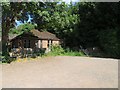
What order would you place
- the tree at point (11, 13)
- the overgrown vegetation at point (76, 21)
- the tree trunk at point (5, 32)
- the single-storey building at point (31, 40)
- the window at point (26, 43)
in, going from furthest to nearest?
1. the window at point (26, 43)
2. the single-storey building at point (31, 40)
3. the tree trunk at point (5, 32)
4. the overgrown vegetation at point (76, 21)
5. the tree at point (11, 13)

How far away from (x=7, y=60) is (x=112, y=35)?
627 inches

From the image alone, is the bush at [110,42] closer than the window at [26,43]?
Yes

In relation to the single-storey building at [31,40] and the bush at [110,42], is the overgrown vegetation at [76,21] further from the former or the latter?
the single-storey building at [31,40]

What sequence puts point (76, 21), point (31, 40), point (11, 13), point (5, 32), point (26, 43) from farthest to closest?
point (76, 21) < point (26, 43) < point (31, 40) < point (5, 32) < point (11, 13)

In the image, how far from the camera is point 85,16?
38.8 metres

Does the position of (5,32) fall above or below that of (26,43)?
above

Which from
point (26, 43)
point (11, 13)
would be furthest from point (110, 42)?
point (11, 13)

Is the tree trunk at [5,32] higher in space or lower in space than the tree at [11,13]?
lower

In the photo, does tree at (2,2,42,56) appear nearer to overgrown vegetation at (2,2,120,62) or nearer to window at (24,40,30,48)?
overgrown vegetation at (2,2,120,62)

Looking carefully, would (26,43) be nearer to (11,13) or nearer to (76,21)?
(76,21)

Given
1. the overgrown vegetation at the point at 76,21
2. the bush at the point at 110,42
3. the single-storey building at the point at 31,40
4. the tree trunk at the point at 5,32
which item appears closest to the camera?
the overgrown vegetation at the point at 76,21

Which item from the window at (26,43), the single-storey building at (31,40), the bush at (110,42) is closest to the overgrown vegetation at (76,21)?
the bush at (110,42)

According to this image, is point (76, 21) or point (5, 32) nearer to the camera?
point (5, 32)

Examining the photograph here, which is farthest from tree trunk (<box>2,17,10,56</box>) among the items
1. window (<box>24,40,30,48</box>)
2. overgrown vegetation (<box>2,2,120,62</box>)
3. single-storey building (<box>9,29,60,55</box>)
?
window (<box>24,40,30,48</box>)
